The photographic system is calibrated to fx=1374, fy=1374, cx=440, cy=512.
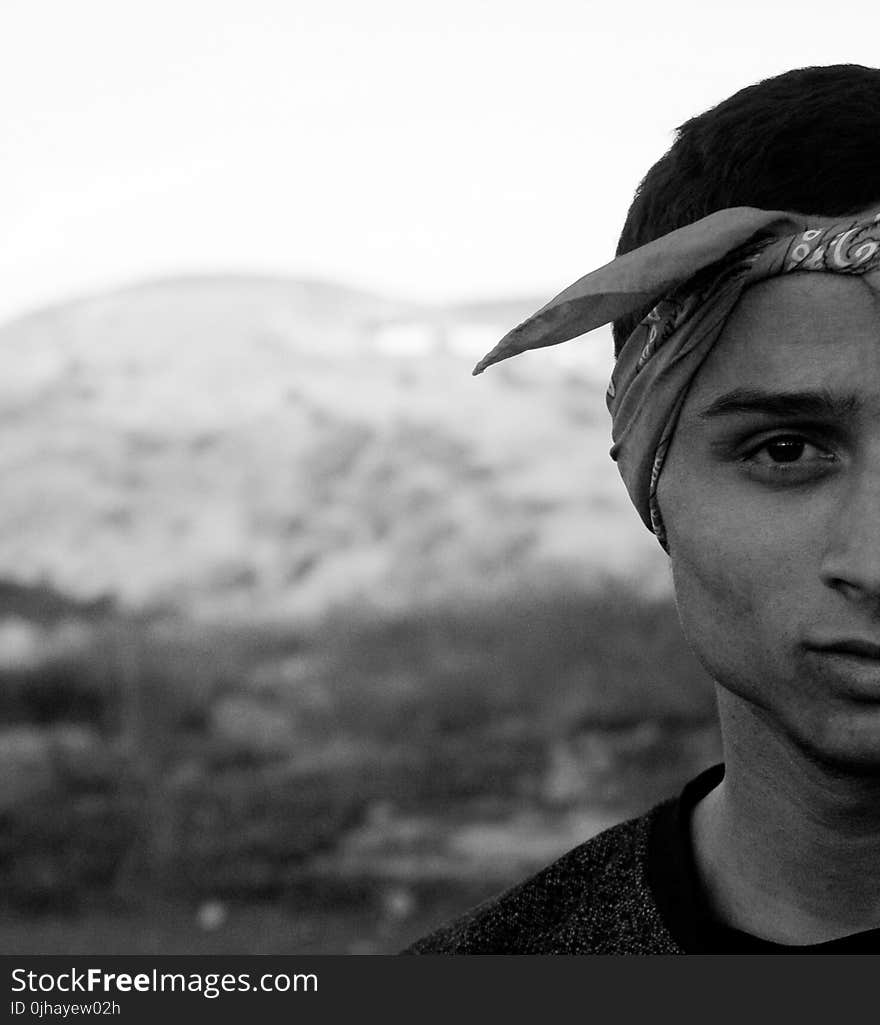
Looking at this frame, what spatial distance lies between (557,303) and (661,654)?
248 cm

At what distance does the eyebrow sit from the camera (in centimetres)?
106

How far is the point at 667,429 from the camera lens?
3.85 feet

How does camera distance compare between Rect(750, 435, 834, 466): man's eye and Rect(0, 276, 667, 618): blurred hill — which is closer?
Rect(750, 435, 834, 466): man's eye

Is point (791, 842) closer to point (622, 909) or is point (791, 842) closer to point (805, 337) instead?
point (622, 909)

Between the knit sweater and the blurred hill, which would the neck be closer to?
the knit sweater

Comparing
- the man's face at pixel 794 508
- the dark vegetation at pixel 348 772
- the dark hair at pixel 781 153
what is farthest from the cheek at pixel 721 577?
the dark vegetation at pixel 348 772

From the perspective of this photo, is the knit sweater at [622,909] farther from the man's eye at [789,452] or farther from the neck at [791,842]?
the man's eye at [789,452]

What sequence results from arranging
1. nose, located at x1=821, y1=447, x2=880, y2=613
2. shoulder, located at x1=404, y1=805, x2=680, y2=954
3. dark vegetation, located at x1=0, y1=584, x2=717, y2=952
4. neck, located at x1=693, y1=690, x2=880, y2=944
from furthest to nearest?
dark vegetation, located at x1=0, y1=584, x2=717, y2=952 < shoulder, located at x1=404, y1=805, x2=680, y2=954 < neck, located at x1=693, y1=690, x2=880, y2=944 < nose, located at x1=821, y1=447, x2=880, y2=613

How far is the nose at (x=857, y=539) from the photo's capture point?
1.01m

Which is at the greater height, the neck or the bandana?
the bandana

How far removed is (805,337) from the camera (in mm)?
1080

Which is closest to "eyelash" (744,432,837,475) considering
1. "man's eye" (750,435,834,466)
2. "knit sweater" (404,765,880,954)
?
"man's eye" (750,435,834,466)
